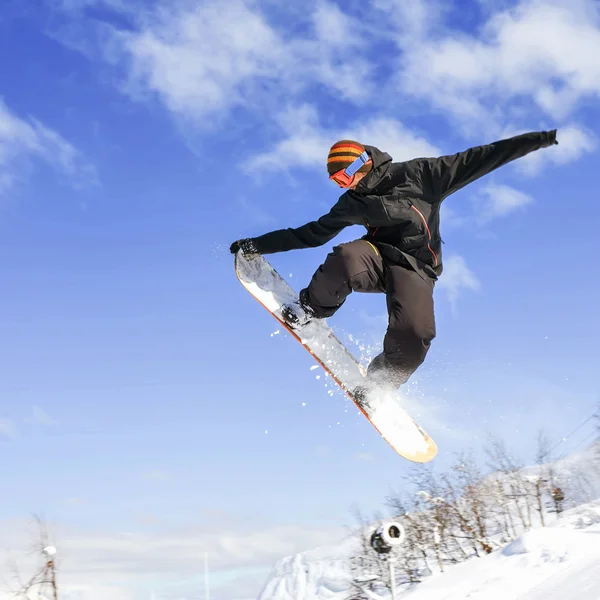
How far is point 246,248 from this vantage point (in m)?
5.98

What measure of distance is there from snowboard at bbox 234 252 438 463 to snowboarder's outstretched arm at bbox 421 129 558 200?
180cm

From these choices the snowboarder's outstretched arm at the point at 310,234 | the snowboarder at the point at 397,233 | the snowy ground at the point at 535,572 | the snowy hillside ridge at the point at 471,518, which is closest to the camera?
the snowboarder at the point at 397,233

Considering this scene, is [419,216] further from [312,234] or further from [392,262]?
[312,234]

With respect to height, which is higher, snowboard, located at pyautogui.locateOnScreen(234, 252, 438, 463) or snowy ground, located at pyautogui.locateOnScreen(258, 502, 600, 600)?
snowboard, located at pyautogui.locateOnScreen(234, 252, 438, 463)

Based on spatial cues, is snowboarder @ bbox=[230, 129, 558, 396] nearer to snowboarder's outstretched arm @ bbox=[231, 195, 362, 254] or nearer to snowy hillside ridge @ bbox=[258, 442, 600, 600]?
snowboarder's outstretched arm @ bbox=[231, 195, 362, 254]

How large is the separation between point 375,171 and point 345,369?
1.96m

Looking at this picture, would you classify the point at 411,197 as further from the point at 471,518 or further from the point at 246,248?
the point at 471,518

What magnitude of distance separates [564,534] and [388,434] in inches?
265

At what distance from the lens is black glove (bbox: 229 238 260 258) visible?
5863 mm

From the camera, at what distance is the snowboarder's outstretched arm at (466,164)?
14.8ft

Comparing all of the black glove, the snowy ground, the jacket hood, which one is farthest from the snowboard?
the snowy ground

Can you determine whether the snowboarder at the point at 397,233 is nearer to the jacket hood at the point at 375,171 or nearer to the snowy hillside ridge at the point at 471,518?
the jacket hood at the point at 375,171

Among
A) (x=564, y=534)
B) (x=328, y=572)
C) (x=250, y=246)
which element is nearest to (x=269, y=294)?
(x=250, y=246)

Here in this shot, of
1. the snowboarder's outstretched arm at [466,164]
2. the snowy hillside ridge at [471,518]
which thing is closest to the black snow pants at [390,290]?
the snowboarder's outstretched arm at [466,164]
